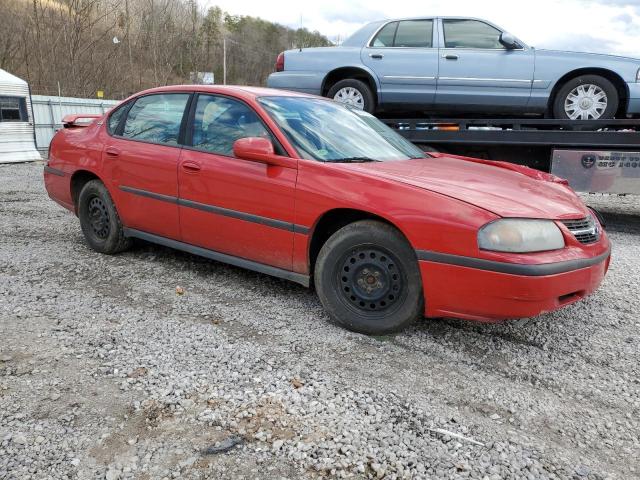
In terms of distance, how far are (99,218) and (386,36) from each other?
4372mm

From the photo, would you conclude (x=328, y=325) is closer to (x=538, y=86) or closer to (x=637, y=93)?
(x=538, y=86)

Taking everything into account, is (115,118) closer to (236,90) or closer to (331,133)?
(236,90)

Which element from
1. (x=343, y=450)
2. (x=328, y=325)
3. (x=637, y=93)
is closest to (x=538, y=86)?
(x=637, y=93)

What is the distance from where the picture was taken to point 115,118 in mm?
4562

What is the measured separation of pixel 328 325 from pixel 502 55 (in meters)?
4.75

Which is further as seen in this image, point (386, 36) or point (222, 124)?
point (386, 36)

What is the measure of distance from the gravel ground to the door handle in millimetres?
885

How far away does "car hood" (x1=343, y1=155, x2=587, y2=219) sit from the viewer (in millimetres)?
2774

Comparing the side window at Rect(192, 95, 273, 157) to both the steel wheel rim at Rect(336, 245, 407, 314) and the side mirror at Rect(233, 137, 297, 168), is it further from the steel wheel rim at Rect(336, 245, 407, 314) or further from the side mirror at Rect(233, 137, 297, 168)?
the steel wheel rim at Rect(336, 245, 407, 314)

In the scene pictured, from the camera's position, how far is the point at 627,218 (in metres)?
7.40

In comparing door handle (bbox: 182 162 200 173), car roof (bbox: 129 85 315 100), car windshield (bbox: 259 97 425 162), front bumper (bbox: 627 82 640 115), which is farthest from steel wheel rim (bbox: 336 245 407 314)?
front bumper (bbox: 627 82 640 115)

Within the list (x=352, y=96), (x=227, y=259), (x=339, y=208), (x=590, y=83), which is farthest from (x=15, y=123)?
(x=590, y=83)

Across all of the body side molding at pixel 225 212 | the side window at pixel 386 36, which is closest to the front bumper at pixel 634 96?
the side window at pixel 386 36

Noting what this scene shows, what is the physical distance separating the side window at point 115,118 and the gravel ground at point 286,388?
4.46 ft
